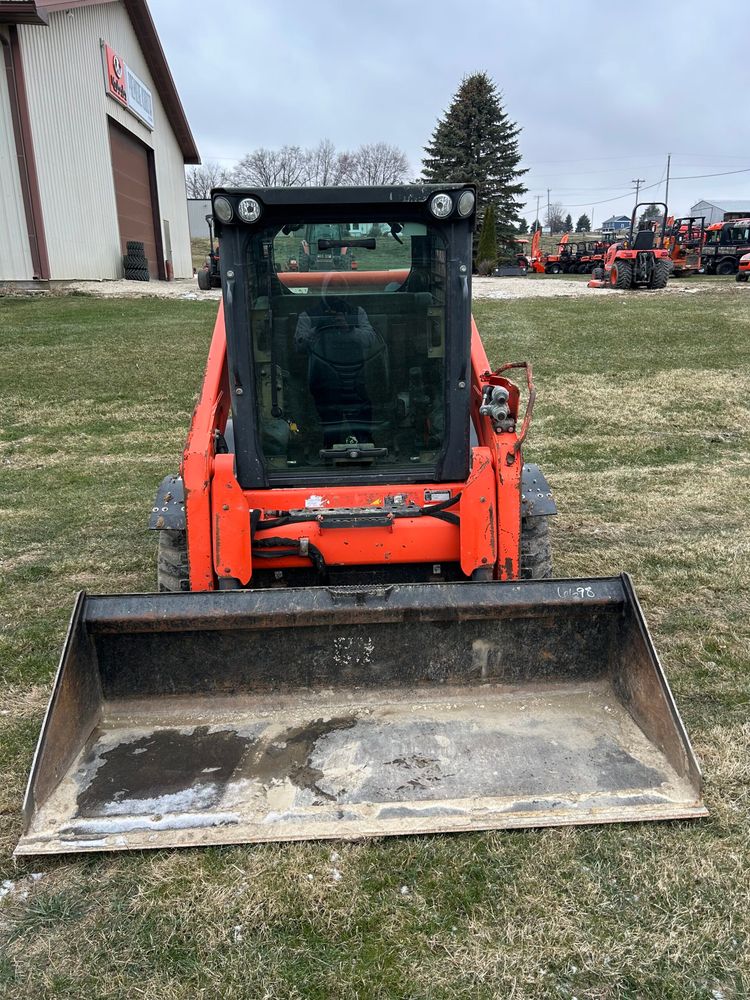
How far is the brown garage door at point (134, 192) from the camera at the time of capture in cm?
2191

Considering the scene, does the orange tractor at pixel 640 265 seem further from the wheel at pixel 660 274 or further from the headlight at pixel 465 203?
the headlight at pixel 465 203

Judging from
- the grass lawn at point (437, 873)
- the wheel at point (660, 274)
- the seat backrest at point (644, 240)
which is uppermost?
the seat backrest at point (644, 240)

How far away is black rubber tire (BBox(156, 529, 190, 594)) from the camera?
157 inches

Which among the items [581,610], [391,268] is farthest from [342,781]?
[391,268]

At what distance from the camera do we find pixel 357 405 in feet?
12.5

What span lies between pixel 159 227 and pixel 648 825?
2612 centimetres

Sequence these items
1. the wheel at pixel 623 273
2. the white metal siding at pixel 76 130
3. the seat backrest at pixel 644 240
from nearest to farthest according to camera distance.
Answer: the white metal siding at pixel 76 130 → the wheel at pixel 623 273 → the seat backrest at pixel 644 240

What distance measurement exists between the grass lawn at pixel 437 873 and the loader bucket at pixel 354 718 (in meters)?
0.11

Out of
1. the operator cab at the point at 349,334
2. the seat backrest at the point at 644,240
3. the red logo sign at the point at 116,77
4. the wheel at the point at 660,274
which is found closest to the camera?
the operator cab at the point at 349,334

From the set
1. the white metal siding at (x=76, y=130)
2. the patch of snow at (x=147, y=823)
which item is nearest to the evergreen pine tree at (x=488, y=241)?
the white metal siding at (x=76, y=130)

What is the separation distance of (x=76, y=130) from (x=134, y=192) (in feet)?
15.2

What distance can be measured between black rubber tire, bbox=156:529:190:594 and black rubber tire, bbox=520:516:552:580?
1733 mm

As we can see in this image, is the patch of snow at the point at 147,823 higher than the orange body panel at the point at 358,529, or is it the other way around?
the orange body panel at the point at 358,529

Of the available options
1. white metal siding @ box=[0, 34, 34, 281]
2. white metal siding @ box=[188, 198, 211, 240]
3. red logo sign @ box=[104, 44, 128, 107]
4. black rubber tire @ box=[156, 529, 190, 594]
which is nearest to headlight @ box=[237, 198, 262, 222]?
black rubber tire @ box=[156, 529, 190, 594]
